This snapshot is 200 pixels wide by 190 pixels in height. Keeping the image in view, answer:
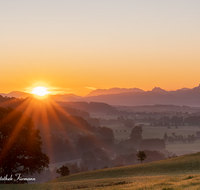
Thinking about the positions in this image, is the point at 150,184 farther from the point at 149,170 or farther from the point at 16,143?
the point at 16,143

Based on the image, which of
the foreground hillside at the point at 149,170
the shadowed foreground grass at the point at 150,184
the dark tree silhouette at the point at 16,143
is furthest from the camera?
the dark tree silhouette at the point at 16,143

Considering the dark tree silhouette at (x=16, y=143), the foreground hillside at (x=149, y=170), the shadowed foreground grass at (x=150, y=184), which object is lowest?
the foreground hillside at (x=149, y=170)

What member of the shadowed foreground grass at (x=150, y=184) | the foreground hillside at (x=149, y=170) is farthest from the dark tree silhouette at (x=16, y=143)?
the shadowed foreground grass at (x=150, y=184)

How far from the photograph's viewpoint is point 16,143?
45656mm

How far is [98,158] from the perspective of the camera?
17250 centimetres

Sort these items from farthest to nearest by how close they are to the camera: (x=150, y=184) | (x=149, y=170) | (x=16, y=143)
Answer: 1. (x=149, y=170)
2. (x=16, y=143)
3. (x=150, y=184)

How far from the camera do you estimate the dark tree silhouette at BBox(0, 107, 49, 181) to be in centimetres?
4534

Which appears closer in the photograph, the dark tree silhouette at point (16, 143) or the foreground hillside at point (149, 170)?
the foreground hillside at point (149, 170)

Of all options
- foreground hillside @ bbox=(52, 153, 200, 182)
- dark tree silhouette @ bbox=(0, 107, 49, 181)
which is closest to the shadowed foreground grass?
dark tree silhouette @ bbox=(0, 107, 49, 181)

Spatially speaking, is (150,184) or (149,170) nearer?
(150,184)

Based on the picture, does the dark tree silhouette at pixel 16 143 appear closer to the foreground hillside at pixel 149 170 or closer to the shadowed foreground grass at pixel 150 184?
the foreground hillside at pixel 149 170

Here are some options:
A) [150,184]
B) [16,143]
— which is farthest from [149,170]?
[16,143]

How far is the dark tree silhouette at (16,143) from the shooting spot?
4534 centimetres

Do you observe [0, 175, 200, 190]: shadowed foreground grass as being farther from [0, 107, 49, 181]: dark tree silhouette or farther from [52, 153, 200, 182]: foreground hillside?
[52, 153, 200, 182]: foreground hillside
